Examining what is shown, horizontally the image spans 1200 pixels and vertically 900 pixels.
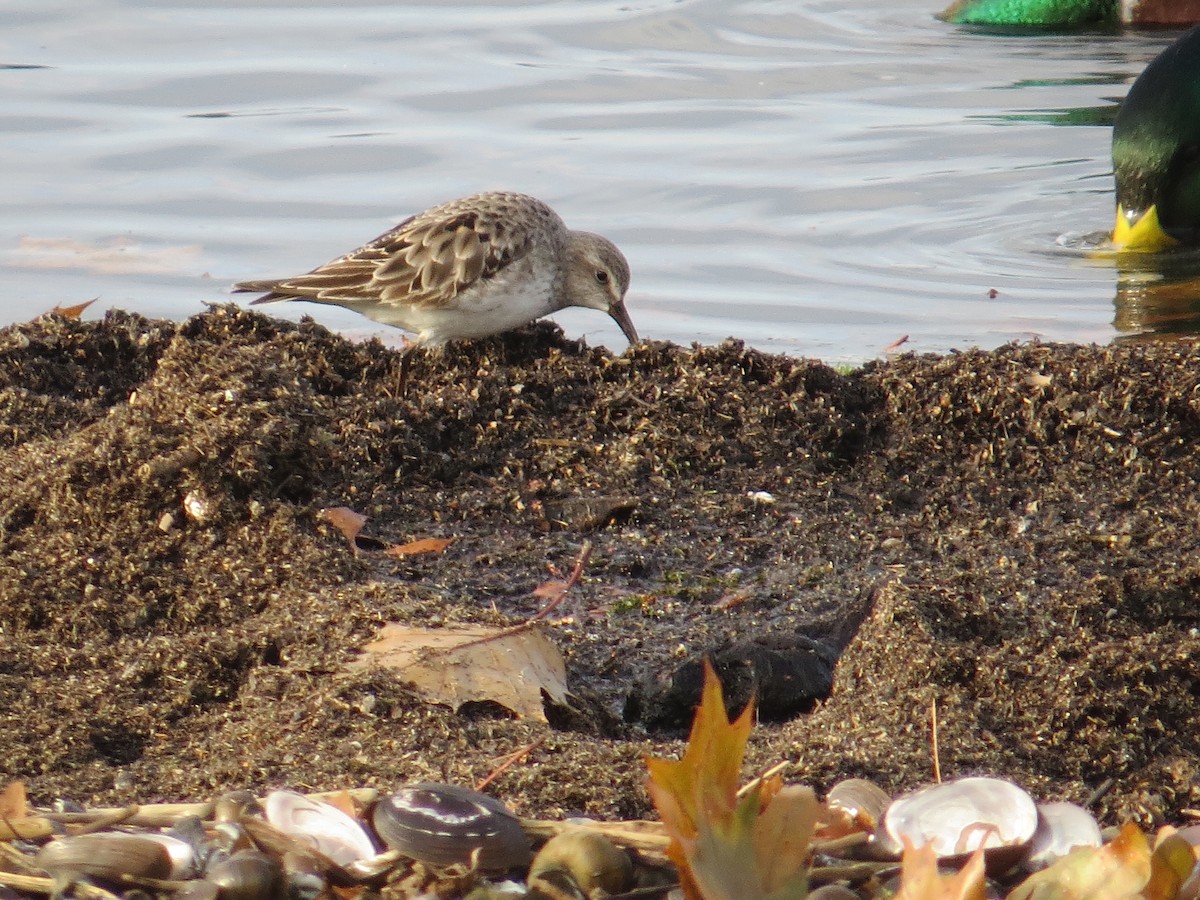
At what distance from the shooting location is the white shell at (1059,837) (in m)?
1.86

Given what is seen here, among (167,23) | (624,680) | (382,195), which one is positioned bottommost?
(624,680)

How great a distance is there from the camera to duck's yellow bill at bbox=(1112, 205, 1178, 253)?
23.5 ft

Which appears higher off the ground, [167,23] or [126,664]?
[167,23]

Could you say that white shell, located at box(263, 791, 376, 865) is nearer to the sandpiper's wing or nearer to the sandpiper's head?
the sandpiper's wing

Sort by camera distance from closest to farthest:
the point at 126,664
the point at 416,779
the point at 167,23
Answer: the point at 416,779, the point at 126,664, the point at 167,23

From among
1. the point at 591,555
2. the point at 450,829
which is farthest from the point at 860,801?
the point at 591,555

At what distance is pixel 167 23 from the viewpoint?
10.3 meters

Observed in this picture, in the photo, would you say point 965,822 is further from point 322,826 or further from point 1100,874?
point 322,826

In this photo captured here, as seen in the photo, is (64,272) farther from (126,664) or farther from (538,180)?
(126,664)

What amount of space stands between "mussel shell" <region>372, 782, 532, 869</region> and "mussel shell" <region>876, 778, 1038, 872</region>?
435 mm

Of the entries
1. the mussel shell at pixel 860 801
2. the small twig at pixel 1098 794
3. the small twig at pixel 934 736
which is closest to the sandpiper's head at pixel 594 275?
the small twig at pixel 934 736

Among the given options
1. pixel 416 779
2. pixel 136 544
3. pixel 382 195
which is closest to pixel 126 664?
pixel 136 544

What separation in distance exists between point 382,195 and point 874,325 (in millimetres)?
2558

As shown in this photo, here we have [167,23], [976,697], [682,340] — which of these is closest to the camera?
[976,697]
